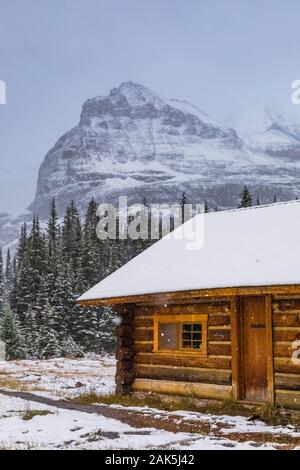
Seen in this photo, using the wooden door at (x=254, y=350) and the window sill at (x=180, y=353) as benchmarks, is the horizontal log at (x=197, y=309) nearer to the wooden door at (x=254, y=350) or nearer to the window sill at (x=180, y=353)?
the wooden door at (x=254, y=350)

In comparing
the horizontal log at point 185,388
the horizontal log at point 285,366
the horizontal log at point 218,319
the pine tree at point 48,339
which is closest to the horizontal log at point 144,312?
the horizontal log at point 185,388

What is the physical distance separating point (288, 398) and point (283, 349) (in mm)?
1013

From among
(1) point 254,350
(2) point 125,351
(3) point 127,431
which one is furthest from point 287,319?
(2) point 125,351

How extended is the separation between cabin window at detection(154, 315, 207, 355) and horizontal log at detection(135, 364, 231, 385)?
16.9 inches

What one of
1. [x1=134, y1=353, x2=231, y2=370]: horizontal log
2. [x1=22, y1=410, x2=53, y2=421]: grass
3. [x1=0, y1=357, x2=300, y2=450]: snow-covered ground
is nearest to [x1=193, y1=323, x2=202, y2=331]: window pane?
[x1=134, y1=353, x2=231, y2=370]: horizontal log

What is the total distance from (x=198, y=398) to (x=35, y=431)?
491cm

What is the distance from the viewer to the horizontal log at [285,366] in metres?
12.5

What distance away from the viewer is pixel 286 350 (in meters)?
12.7

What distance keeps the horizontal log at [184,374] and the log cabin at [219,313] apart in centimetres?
2

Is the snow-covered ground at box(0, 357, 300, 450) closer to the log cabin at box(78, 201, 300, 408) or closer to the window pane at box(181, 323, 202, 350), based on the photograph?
the log cabin at box(78, 201, 300, 408)

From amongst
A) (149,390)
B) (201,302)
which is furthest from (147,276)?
(149,390)

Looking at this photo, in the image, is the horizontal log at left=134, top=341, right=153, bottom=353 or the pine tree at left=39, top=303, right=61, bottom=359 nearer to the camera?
the horizontal log at left=134, top=341, right=153, bottom=353

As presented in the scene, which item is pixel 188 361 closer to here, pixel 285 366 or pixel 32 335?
pixel 285 366

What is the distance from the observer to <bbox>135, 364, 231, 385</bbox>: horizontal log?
547 inches
